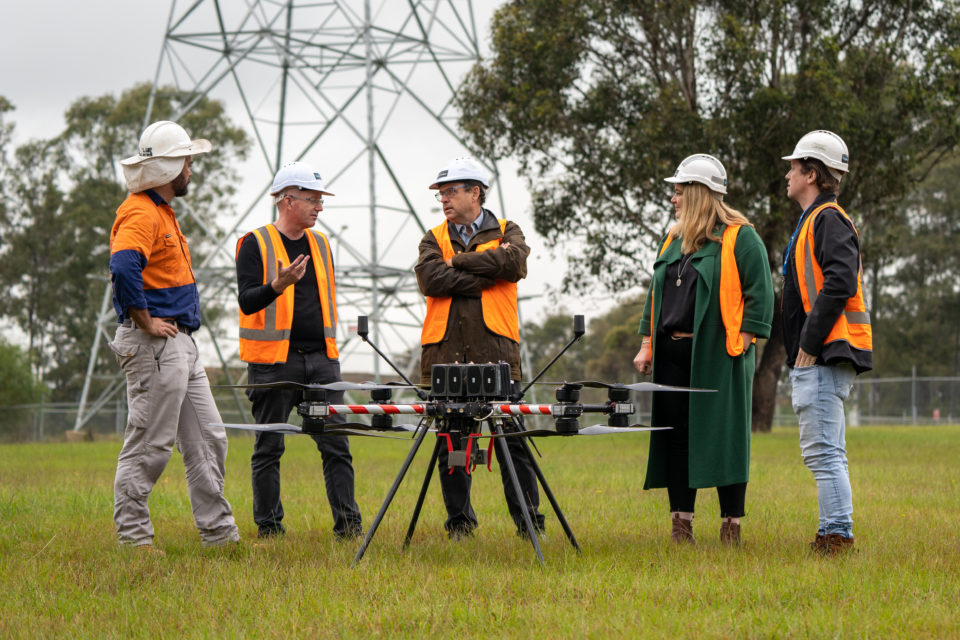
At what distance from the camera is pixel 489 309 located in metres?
7.00

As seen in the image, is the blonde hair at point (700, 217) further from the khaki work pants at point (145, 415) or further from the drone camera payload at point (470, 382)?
the khaki work pants at point (145, 415)

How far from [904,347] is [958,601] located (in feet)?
176

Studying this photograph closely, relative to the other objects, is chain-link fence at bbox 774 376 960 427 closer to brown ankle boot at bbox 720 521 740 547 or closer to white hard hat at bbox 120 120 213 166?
brown ankle boot at bbox 720 521 740 547

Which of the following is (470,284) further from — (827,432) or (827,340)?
(827,432)

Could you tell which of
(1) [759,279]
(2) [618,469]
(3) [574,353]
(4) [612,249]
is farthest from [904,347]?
(1) [759,279]

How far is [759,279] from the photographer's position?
21.5ft

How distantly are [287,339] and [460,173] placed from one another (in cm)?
142

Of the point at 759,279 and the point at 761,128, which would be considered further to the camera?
the point at 761,128

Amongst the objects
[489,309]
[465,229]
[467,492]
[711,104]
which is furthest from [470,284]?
[711,104]

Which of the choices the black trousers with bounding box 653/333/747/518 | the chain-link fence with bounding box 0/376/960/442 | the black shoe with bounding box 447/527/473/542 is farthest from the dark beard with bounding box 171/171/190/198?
the chain-link fence with bounding box 0/376/960/442

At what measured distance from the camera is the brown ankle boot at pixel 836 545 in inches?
242

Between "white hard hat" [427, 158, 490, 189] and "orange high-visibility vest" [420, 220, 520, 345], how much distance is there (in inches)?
12.4

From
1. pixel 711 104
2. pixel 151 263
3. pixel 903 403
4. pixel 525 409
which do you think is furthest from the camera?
pixel 903 403

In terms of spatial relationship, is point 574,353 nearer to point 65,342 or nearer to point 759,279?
point 65,342
